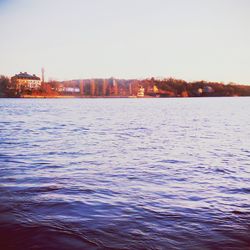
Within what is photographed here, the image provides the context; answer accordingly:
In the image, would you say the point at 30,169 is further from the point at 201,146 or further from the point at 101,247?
the point at 201,146

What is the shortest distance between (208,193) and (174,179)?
155cm

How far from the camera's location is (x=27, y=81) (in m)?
174

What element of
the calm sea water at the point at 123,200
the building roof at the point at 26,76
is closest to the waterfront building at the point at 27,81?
the building roof at the point at 26,76

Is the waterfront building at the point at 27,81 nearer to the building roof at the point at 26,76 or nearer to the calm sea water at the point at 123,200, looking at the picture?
the building roof at the point at 26,76

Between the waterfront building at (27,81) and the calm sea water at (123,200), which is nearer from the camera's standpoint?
the calm sea water at (123,200)

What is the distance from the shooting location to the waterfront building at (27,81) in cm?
16125

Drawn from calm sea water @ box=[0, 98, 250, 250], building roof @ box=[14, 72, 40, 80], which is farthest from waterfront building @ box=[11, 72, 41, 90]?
calm sea water @ box=[0, 98, 250, 250]

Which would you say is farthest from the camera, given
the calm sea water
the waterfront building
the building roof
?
the building roof

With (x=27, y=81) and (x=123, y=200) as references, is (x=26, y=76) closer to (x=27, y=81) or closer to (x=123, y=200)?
(x=27, y=81)

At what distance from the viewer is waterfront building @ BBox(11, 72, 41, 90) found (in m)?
161

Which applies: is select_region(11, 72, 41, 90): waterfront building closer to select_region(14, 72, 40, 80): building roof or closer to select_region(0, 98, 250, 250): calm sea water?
select_region(14, 72, 40, 80): building roof

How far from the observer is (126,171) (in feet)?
33.8

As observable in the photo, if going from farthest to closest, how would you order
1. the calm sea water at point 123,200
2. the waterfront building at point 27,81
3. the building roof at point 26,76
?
the building roof at point 26,76 → the waterfront building at point 27,81 → the calm sea water at point 123,200

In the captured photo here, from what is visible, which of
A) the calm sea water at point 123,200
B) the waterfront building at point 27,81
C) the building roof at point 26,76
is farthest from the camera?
the building roof at point 26,76
